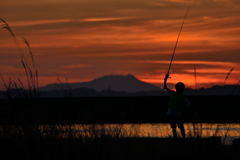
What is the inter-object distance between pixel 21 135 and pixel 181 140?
3.42m

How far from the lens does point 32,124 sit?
905 centimetres

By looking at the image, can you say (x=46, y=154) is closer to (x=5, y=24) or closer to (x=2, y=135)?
(x=2, y=135)

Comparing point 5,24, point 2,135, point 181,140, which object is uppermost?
Result: point 5,24

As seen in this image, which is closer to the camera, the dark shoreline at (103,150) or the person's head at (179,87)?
the dark shoreline at (103,150)

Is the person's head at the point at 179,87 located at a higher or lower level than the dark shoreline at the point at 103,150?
lower

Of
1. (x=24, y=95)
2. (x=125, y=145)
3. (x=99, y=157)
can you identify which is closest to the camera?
(x=99, y=157)

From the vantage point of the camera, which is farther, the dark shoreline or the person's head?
the person's head

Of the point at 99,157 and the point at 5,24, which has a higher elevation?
the point at 5,24

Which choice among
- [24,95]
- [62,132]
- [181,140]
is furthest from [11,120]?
[181,140]

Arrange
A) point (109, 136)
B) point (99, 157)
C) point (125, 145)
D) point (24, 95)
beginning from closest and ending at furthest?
point (99, 157) → point (125, 145) → point (109, 136) → point (24, 95)

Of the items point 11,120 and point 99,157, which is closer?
A: point 99,157

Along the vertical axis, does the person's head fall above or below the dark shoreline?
below

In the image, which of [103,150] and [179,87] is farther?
[179,87]

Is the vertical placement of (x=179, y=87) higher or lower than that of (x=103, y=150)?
lower
